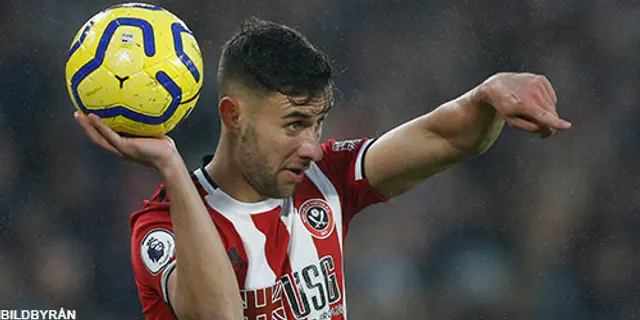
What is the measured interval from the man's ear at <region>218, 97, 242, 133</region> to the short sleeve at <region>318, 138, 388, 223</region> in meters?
0.43

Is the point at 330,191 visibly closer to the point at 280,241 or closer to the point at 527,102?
the point at 280,241

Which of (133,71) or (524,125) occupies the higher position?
(133,71)

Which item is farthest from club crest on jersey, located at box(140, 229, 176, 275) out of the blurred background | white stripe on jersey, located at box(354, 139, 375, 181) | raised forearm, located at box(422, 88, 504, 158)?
the blurred background

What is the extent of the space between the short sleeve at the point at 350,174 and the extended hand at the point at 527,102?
712 mm

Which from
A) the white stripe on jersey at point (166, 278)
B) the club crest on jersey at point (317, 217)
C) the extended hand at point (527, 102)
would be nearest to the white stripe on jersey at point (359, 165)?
the club crest on jersey at point (317, 217)

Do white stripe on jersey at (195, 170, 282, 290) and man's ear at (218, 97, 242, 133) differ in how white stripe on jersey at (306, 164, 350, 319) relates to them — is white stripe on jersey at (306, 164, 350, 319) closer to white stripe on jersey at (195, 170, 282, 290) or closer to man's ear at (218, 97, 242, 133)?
white stripe on jersey at (195, 170, 282, 290)

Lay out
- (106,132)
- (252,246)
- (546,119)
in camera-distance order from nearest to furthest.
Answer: (546,119) < (106,132) < (252,246)

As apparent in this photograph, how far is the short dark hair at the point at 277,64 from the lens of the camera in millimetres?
2795

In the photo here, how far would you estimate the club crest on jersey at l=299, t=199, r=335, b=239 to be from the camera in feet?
9.92

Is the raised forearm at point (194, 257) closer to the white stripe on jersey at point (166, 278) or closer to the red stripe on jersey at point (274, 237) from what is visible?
the white stripe on jersey at point (166, 278)

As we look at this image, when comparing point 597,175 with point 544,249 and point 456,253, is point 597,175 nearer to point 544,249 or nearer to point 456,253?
point 544,249

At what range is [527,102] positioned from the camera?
2371mm

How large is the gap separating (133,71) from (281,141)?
56 cm

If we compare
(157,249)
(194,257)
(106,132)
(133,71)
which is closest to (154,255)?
(157,249)
